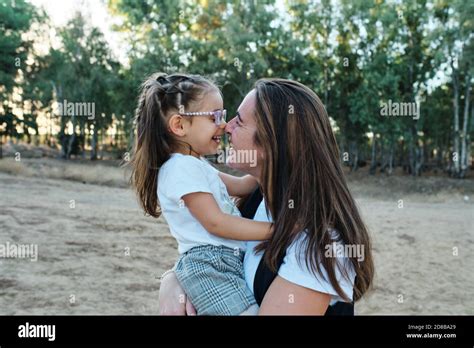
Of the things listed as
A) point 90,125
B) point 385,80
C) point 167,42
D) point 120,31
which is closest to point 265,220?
point 385,80

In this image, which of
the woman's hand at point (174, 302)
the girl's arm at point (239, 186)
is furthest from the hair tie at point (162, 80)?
the woman's hand at point (174, 302)

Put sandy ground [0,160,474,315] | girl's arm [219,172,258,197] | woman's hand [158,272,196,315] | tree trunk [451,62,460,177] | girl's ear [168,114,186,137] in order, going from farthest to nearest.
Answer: tree trunk [451,62,460,177] → sandy ground [0,160,474,315] → girl's arm [219,172,258,197] → girl's ear [168,114,186,137] → woman's hand [158,272,196,315]

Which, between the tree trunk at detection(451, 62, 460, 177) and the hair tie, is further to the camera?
the tree trunk at detection(451, 62, 460, 177)

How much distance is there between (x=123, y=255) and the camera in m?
7.51

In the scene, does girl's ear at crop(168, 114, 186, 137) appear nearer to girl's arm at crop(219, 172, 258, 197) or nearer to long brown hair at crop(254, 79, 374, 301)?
girl's arm at crop(219, 172, 258, 197)

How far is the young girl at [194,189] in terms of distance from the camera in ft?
4.84

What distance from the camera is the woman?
4.25 feet

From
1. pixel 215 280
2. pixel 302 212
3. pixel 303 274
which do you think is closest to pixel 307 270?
pixel 303 274

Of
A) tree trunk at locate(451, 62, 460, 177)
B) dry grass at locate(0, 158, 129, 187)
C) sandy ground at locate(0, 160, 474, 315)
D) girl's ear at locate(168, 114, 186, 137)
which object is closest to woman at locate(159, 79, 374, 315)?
girl's ear at locate(168, 114, 186, 137)

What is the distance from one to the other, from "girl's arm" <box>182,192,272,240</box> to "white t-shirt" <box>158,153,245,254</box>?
3 cm

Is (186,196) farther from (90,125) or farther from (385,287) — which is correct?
(90,125)

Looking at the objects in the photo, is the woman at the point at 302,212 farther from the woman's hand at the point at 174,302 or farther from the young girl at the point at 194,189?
the woman's hand at the point at 174,302

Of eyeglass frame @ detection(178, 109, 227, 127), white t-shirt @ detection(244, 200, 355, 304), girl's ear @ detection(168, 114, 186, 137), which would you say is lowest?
white t-shirt @ detection(244, 200, 355, 304)

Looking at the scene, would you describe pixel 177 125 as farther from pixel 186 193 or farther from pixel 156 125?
pixel 186 193
